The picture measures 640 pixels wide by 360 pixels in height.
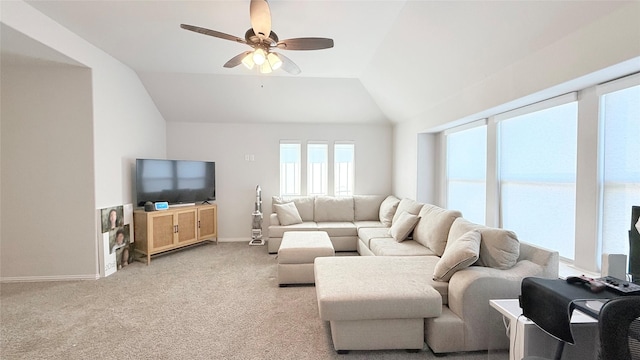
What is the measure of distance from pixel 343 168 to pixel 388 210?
146 cm

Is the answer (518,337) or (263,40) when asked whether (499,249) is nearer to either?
(518,337)

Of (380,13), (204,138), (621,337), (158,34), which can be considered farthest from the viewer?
(204,138)

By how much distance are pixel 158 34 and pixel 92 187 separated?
83.1 inches

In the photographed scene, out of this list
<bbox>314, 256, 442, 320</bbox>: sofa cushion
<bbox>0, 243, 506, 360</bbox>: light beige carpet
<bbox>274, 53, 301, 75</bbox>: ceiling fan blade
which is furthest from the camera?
<bbox>274, 53, 301, 75</bbox>: ceiling fan blade

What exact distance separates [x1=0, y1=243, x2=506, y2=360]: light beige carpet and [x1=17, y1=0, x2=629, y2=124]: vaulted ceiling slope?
243 cm

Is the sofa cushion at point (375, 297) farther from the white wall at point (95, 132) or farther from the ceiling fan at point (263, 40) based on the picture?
the white wall at point (95, 132)

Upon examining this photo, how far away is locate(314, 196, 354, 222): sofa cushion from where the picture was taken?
5141mm

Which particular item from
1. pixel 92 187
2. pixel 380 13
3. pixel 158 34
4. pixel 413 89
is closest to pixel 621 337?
pixel 380 13

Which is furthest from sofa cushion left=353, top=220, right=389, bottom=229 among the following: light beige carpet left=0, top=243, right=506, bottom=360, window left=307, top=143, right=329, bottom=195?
light beige carpet left=0, top=243, right=506, bottom=360

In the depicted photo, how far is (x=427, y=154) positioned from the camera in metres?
4.46

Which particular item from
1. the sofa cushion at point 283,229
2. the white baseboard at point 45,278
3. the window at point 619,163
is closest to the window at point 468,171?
the window at point 619,163

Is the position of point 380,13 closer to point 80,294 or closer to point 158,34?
point 158,34

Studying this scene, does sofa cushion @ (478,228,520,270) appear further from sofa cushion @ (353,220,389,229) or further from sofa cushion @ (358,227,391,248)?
sofa cushion @ (353,220,389,229)

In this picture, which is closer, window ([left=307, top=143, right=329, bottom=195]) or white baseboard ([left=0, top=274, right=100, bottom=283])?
white baseboard ([left=0, top=274, right=100, bottom=283])
